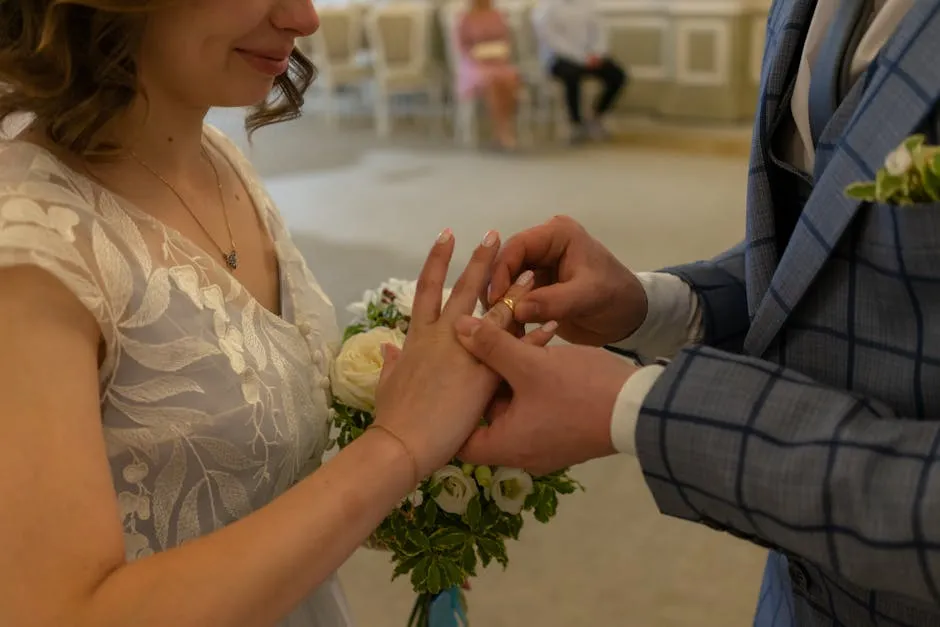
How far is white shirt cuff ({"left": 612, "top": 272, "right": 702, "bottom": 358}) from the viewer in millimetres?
1388

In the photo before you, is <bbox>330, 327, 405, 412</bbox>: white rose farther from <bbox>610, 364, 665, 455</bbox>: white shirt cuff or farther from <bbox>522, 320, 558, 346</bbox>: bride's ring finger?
<bbox>610, 364, 665, 455</bbox>: white shirt cuff

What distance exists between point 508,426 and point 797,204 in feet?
1.34

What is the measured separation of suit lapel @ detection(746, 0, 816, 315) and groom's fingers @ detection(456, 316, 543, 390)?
0.87 feet

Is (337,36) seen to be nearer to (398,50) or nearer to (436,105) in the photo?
(398,50)

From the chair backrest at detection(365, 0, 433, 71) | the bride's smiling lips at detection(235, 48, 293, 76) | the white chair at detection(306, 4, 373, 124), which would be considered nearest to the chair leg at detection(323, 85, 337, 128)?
the white chair at detection(306, 4, 373, 124)

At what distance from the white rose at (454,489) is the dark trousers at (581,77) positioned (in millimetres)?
7464

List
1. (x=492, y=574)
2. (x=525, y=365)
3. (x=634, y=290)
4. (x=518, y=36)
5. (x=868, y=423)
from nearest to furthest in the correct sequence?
(x=868, y=423)
(x=525, y=365)
(x=634, y=290)
(x=492, y=574)
(x=518, y=36)

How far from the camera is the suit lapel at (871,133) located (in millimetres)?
857

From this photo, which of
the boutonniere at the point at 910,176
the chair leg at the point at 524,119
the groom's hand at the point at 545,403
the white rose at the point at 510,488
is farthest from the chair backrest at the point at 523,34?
the boutonniere at the point at 910,176

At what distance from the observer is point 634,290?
4.56 feet

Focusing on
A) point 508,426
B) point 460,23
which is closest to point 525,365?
point 508,426

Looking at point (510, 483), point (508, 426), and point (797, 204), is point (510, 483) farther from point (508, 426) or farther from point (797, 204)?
point (797, 204)

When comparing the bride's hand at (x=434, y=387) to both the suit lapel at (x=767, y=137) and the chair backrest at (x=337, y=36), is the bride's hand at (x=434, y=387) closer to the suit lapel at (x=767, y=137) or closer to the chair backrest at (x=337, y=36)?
the suit lapel at (x=767, y=137)

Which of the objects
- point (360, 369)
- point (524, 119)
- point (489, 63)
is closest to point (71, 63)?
point (360, 369)
